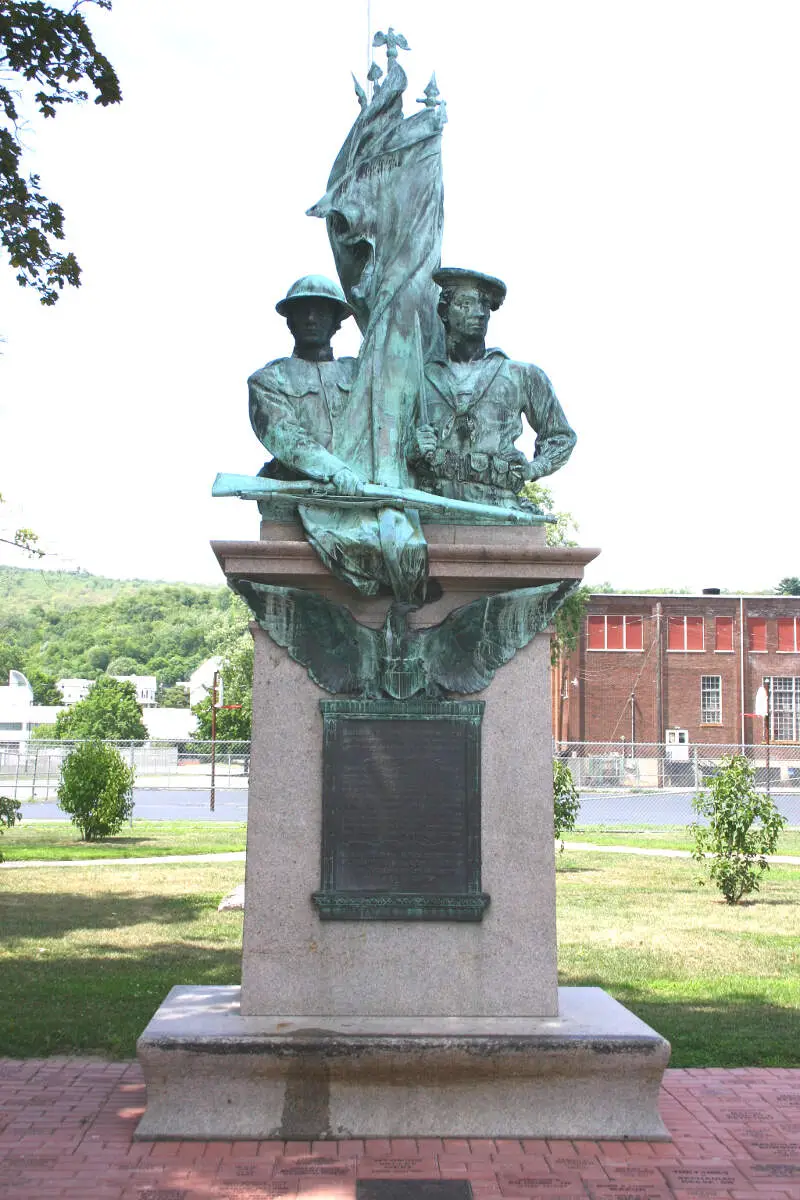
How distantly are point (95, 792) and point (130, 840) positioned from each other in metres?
1.07

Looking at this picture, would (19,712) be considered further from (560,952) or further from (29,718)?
(560,952)

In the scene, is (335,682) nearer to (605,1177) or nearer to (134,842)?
(605,1177)

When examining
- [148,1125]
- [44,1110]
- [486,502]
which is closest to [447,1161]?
[148,1125]

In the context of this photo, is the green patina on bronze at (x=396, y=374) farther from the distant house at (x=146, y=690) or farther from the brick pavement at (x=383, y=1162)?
the distant house at (x=146, y=690)

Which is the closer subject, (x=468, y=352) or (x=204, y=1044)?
(x=204, y=1044)

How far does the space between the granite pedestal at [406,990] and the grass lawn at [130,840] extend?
12.0 metres

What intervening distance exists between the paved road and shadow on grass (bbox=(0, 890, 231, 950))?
42.9 ft

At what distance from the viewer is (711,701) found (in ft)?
161

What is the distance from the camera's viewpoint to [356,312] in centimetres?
670

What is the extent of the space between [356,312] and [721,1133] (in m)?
4.54

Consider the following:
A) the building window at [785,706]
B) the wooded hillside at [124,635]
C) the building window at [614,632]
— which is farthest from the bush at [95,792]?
the wooded hillside at [124,635]

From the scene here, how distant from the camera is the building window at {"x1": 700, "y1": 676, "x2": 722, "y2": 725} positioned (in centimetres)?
4872

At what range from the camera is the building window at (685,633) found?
4841 centimetres

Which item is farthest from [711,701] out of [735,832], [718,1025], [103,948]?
[718,1025]
